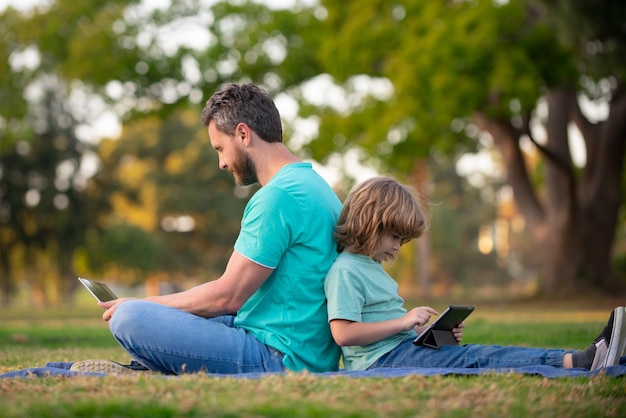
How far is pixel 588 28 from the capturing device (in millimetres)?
17578

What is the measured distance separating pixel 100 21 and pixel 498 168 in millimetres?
47686

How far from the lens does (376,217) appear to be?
15.4ft

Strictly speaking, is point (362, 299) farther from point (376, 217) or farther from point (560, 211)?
point (560, 211)

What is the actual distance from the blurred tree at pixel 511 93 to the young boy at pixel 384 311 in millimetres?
13662

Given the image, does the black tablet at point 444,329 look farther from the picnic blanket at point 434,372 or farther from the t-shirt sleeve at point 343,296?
the t-shirt sleeve at point 343,296

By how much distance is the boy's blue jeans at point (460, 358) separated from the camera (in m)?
4.78

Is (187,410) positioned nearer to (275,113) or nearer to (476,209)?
(275,113)

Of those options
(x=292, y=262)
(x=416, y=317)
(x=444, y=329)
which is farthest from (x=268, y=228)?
(x=444, y=329)

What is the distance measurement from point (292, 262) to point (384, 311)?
558mm

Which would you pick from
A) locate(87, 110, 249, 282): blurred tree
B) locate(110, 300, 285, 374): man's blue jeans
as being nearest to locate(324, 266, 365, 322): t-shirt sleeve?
locate(110, 300, 285, 374): man's blue jeans

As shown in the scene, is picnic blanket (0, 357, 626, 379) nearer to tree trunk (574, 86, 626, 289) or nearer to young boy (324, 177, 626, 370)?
young boy (324, 177, 626, 370)

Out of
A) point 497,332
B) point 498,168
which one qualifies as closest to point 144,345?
point 497,332

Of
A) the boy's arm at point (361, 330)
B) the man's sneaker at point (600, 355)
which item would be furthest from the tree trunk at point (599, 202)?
the boy's arm at point (361, 330)

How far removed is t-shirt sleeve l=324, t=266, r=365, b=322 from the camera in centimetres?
Result: 456
